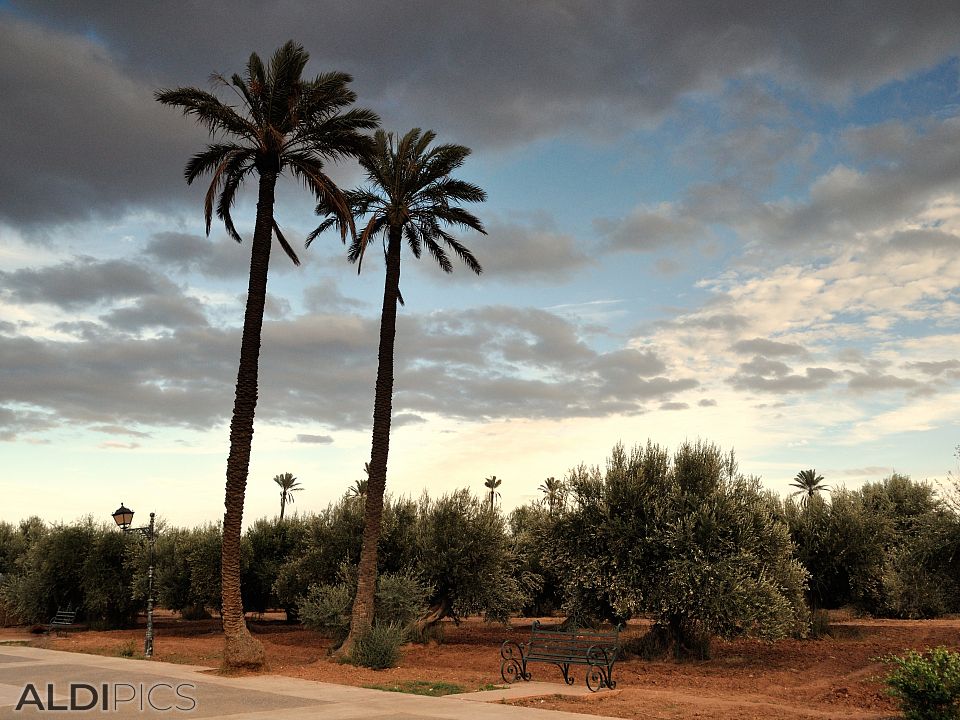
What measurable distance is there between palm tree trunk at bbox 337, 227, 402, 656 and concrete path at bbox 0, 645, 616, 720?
4.19 meters

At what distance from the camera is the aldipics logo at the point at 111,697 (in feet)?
48.5

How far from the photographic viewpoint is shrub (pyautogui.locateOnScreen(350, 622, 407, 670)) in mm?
21844

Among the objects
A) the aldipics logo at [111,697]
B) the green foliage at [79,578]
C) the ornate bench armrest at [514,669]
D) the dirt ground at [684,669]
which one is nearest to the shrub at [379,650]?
the dirt ground at [684,669]

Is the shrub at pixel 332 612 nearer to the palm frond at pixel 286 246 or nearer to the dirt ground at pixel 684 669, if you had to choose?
the dirt ground at pixel 684 669

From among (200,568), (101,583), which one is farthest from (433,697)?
(101,583)

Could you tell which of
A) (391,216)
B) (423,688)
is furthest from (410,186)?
(423,688)

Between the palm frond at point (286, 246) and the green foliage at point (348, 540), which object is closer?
the palm frond at point (286, 246)

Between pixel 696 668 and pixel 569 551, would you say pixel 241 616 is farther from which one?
pixel 696 668

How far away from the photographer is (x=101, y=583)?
38156 millimetres

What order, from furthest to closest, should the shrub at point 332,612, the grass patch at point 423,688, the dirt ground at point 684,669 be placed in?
the shrub at point 332,612 → the grass patch at point 423,688 → the dirt ground at point 684,669

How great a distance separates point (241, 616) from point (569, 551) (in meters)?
9.59

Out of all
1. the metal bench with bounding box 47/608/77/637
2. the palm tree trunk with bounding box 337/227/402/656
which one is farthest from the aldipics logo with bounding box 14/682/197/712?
the metal bench with bounding box 47/608/77/637

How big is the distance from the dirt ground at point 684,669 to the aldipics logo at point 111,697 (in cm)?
403

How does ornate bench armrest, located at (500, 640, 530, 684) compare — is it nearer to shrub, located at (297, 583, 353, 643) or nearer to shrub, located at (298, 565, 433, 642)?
shrub, located at (298, 565, 433, 642)
